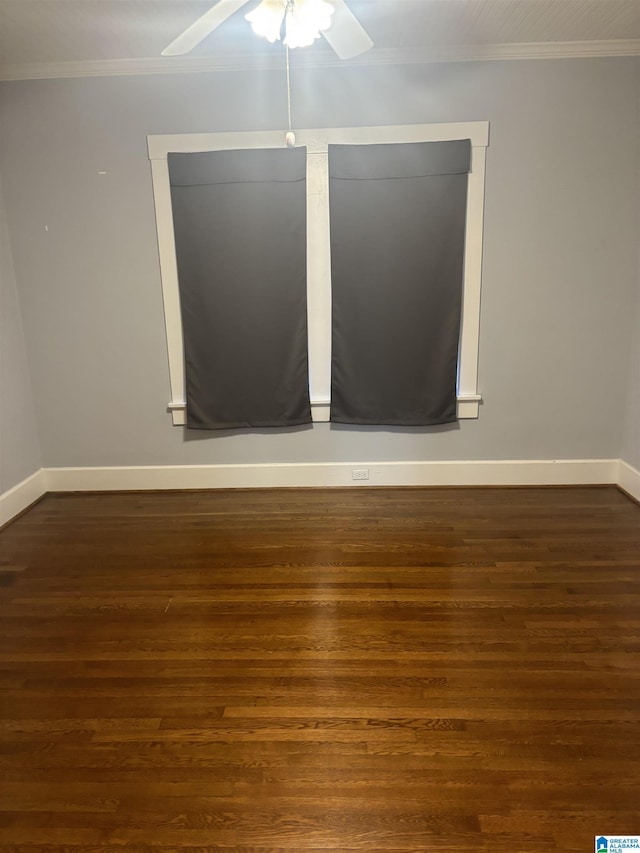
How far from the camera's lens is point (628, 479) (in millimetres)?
3318

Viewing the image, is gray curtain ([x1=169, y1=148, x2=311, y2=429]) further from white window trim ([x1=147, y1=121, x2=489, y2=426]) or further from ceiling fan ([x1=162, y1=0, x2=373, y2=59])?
ceiling fan ([x1=162, y1=0, x2=373, y2=59])

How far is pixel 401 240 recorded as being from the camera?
3115mm

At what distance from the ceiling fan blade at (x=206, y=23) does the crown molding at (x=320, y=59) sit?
1125 mm

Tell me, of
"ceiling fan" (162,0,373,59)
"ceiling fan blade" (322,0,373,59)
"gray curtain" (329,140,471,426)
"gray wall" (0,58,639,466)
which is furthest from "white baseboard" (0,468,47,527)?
"ceiling fan blade" (322,0,373,59)

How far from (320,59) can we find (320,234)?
0.91 meters

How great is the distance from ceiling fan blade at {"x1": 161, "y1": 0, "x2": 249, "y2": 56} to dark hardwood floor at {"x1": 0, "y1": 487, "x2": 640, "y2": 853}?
224 centimetres

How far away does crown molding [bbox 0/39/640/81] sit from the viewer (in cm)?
285

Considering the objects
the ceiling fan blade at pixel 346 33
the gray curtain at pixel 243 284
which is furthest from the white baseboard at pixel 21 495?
the ceiling fan blade at pixel 346 33

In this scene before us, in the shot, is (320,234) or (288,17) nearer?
(288,17)

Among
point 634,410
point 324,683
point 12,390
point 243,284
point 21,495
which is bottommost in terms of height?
point 324,683

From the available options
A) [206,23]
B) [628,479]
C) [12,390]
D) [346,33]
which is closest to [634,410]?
[628,479]

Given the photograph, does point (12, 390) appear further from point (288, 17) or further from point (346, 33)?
point (346, 33)

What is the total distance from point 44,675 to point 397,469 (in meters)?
2.27

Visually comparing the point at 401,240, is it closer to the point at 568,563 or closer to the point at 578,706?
the point at 568,563
